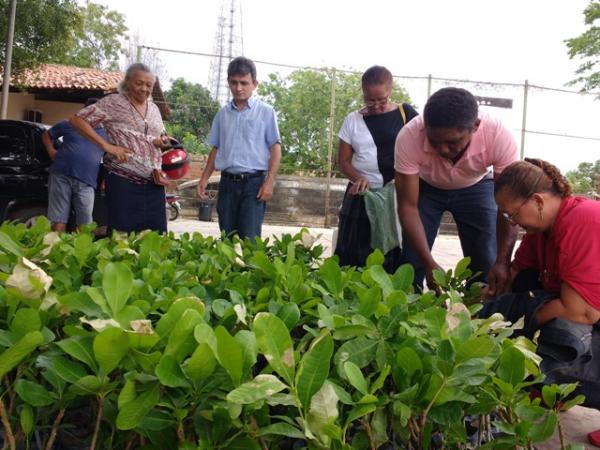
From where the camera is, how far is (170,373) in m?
0.90

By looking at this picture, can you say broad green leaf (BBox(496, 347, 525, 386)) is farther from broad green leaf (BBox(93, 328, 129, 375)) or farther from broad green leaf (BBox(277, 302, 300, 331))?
broad green leaf (BBox(93, 328, 129, 375))

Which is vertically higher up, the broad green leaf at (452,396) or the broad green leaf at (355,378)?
the broad green leaf at (355,378)

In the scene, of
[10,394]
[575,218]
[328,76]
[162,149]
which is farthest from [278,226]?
[10,394]

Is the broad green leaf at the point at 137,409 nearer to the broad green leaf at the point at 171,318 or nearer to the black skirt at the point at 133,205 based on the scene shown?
the broad green leaf at the point at 171,318

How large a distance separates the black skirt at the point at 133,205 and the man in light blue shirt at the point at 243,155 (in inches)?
16.7

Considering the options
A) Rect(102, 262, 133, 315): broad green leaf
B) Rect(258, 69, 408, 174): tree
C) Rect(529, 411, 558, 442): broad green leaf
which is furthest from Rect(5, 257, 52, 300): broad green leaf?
Rect(258, 69, 408, 174): tree

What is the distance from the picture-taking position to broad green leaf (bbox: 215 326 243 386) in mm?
901

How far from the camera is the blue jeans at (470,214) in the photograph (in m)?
3.44

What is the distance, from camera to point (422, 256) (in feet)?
10.1

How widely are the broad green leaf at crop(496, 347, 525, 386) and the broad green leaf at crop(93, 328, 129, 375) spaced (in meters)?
0.64

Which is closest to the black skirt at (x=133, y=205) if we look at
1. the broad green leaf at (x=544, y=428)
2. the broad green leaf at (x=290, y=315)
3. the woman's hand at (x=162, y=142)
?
the woman's hand at (x=162, y=142)

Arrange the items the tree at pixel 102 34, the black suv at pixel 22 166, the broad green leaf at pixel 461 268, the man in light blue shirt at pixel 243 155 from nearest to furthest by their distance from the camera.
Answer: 1. the broad green leaf at pixel 461 268
2. the man in light blue shirt at pixel 243 155
3. the black suv at pixel 22 166
4. the tree at pixel 102 34

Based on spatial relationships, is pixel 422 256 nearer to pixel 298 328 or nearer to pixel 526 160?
pixel 526 160

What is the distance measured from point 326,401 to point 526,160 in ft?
5.80
